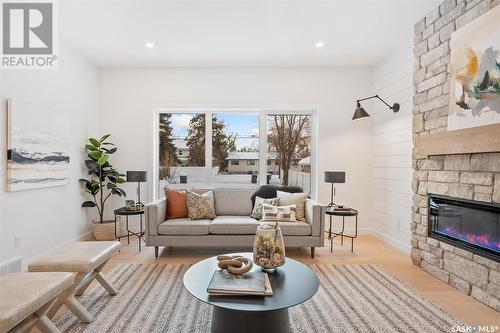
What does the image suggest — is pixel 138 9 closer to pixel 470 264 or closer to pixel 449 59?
pixel 449 59

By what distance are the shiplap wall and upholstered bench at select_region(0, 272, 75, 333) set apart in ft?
12.9

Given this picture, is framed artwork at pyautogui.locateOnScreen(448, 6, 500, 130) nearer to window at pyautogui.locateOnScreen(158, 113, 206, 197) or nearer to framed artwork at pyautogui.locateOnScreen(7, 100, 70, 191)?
window at pyautogui.locateOnScreen(158, 113, 206, 197)

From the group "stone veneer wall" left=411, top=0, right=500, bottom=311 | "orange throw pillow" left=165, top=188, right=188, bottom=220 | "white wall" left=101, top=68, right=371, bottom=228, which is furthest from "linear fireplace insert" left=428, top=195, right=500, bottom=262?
"orange throw pillow" left=165, top=188, right=188, bottom=220

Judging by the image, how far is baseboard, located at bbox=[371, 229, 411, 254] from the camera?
3918 millimetres

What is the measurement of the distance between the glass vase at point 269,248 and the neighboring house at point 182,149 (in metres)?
3.29

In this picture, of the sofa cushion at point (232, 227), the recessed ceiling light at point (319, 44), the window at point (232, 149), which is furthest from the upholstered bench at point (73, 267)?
the recessed ceiling light at point (319, 44)

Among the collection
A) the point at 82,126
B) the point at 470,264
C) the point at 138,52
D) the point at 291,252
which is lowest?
the point at 291,252

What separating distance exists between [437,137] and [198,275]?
104 inches

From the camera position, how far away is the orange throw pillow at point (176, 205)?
391cm

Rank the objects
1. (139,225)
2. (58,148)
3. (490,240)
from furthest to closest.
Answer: (139,225), (58,148), (490,240)

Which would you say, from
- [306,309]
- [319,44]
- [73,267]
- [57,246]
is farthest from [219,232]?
[319,44]

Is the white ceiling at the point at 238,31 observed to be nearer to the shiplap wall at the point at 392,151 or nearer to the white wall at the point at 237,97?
the white wall at the point at 237,97

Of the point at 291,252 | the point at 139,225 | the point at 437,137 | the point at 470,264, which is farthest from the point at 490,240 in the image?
the point at 139,225

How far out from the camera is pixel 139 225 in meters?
4.95
